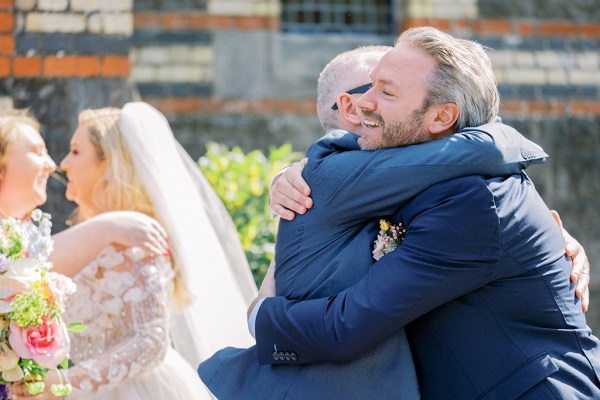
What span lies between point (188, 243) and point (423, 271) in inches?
81.6

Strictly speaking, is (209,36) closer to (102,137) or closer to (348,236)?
(102,137)

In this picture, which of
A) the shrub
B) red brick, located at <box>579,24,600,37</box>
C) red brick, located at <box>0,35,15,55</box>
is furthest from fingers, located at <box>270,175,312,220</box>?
red brick, located at <box>579,24,600,37</box>

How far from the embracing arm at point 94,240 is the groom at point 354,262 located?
4.73ft

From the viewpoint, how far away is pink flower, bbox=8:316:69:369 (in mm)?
3340

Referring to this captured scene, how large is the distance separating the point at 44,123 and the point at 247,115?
2462 millimetres

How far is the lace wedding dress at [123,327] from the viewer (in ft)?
12.8

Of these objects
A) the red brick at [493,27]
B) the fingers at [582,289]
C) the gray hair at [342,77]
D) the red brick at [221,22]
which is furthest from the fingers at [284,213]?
the red brick at [493,27]

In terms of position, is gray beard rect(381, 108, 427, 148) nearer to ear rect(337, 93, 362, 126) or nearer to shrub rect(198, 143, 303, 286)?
ear rect(337, 93, 362, 126)

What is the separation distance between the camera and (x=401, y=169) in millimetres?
2527

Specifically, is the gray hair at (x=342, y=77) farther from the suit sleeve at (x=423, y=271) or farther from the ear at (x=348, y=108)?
the suit sleeve at (x=423, y=271)

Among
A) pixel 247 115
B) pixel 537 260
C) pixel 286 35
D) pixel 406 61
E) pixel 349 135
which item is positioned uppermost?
pixel 406 61

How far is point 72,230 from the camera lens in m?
4.10

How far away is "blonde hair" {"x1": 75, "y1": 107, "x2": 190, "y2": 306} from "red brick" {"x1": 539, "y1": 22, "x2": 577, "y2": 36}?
6.54 metres

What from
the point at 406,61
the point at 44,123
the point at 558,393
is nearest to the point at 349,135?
the point at 406,61
